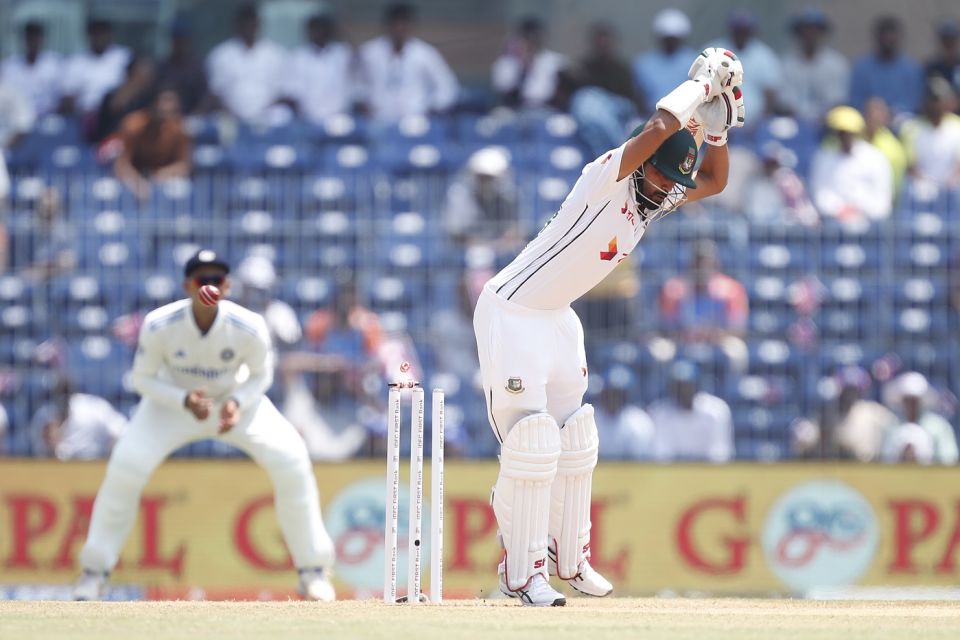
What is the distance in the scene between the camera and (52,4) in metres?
17.8

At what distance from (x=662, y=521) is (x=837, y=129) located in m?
4.29

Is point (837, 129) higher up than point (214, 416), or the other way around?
point (837, 129)

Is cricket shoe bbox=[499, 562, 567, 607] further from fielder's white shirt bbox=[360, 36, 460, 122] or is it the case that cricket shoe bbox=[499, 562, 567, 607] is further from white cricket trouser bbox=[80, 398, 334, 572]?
fielder's white shirt bbox=[360, 36, 460, 122]

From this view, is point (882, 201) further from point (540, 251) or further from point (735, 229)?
point (540, 251)

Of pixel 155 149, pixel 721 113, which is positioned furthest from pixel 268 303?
pixel 721 113

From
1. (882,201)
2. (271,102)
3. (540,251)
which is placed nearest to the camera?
(540,251)

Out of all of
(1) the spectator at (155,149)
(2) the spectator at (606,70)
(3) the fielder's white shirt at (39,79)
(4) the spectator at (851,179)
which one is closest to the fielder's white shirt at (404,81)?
(2) the spectator at (606,70)

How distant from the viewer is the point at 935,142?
1547cm

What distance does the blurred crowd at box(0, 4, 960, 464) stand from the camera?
13.0m

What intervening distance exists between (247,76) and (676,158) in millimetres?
9271

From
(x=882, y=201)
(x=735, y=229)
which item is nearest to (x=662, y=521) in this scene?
→ (x=735, y=229)

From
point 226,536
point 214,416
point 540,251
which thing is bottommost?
point 226,536

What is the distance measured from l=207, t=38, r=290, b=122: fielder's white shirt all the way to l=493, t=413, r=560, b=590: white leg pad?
911 cm

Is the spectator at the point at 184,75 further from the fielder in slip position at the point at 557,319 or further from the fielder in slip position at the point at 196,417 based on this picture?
the fielder in slip position at the point at 557,319
